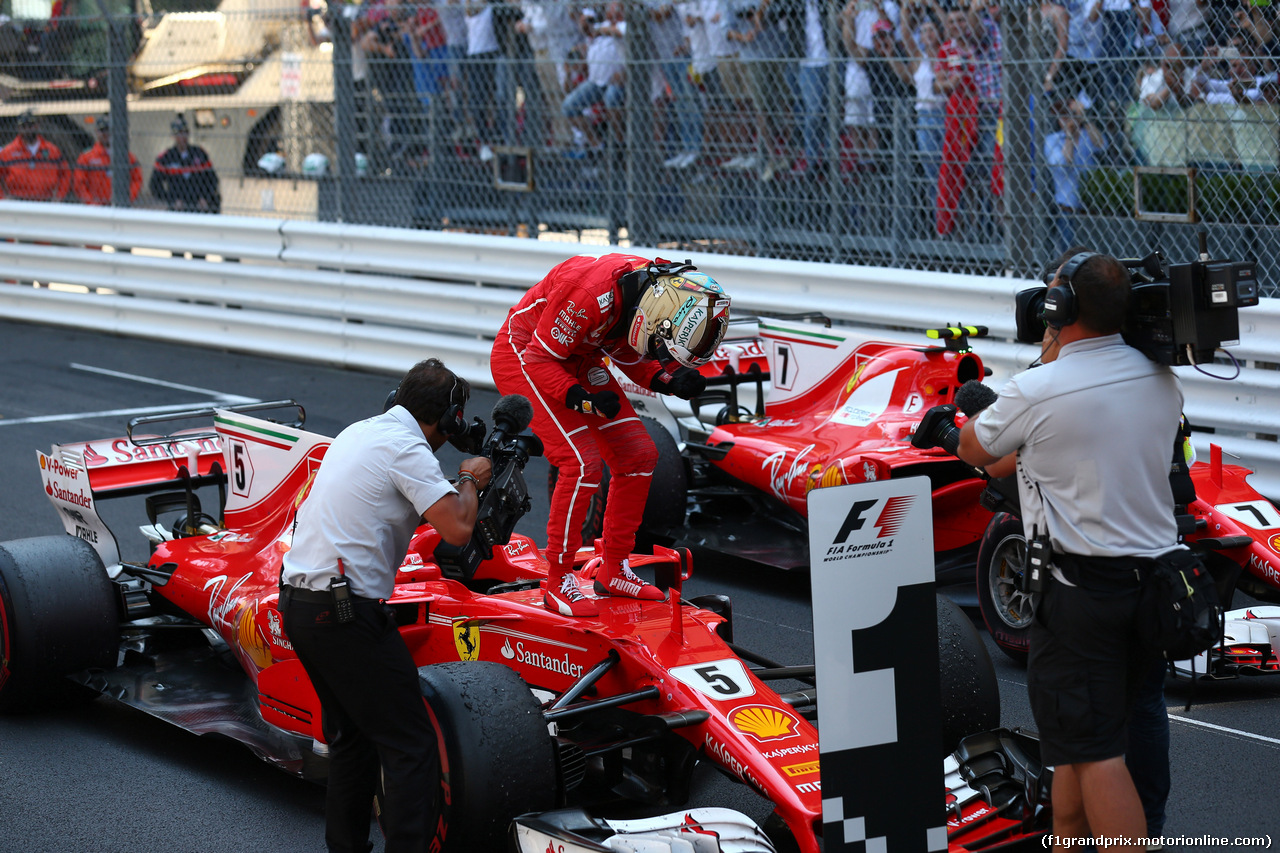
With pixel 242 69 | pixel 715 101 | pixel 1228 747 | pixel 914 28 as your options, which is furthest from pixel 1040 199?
pixel 242 69

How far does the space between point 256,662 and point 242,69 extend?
30.8 ft

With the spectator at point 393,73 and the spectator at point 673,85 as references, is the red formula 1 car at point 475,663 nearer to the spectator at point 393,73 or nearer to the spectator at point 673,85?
the spectator at point 673,85

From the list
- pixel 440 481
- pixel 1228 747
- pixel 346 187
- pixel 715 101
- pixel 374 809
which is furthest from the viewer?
pixel 346 187

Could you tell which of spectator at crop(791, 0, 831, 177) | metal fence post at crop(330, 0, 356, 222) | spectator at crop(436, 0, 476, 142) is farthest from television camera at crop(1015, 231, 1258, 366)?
metal fence post at crop(330, 0, 356, 222)

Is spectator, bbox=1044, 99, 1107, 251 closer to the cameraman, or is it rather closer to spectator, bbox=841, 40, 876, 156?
spectator, bbox=841, 40, 876, 156

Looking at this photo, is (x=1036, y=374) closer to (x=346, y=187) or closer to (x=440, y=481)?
(x=440, y=481)

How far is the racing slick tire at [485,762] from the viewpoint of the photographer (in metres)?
4.17

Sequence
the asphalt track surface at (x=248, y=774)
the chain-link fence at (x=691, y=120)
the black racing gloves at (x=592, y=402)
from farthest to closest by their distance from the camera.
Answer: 1. the chain-link fence at (x=691, y=120)
2. the black racing gloves at (x=592, y=402)
3. the asphalt track surface at (x=248, y=774)

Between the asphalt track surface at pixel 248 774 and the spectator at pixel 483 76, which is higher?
the spectator at pixel 483 76

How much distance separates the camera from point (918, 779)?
3.66 meters

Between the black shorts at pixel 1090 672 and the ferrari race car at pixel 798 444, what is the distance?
2.98m

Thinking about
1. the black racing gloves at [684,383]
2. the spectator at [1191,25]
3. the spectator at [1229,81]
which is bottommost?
the black racing gloves at [684,383]

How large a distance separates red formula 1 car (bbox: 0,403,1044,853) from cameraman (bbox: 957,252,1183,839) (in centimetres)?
48

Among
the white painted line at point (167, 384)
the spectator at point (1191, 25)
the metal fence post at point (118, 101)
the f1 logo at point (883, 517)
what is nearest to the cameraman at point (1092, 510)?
the f1 logo at point (883, 517)
